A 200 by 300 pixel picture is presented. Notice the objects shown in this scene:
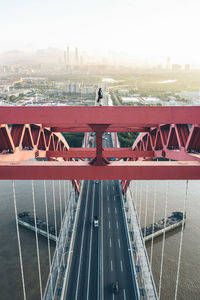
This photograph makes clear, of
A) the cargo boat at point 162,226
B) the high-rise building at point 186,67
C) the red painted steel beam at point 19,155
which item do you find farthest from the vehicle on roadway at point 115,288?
the high-rise building at point 186,67

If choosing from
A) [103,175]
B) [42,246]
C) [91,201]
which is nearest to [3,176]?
[103,175]

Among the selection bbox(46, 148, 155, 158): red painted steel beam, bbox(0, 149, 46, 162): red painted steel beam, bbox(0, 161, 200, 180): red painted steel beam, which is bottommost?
bbox(46, 148, 155, 158): red painted steel beam

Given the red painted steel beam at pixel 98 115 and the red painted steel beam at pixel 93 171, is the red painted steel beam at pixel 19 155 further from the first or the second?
the red painted steel beam at pixel 98 115

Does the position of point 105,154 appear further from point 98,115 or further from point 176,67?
point 176,67

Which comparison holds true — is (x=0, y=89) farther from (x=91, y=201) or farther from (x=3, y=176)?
(x=3, y=176)

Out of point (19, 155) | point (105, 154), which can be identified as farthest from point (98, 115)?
point (105, 154)

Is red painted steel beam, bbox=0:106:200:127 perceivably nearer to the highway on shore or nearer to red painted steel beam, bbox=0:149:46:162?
red painted steel beam, bbox=0:149:46:162

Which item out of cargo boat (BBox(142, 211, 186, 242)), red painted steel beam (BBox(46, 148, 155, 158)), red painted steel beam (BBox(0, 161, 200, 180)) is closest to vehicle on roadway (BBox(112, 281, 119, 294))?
cargo boat (BBox(142, 211, 186, 242))
